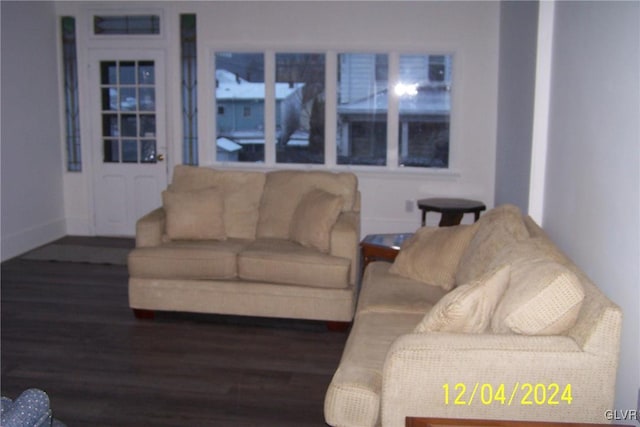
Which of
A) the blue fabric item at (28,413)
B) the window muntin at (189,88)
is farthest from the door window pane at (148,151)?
the blue fabric item at (28,413)

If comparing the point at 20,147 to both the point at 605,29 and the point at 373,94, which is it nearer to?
the point at 373,94

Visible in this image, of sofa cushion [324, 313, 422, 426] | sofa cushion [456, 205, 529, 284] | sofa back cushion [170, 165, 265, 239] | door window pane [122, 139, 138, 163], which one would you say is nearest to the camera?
sofa cushion [324, 313, 422, 426]

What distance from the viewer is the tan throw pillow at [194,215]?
4660 mm

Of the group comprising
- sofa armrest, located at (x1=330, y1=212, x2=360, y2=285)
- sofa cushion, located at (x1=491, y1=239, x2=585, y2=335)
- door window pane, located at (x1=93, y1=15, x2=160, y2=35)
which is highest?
door window pane, located at (x1=93, y1=15, x2=160, y2=35)

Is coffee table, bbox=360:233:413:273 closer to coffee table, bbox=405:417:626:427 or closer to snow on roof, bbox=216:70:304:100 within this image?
coffee table, bbox=405:417:626:427

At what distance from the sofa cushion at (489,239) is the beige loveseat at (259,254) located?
991 mm

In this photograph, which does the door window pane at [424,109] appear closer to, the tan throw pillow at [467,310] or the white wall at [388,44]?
the white wall at [388,44]

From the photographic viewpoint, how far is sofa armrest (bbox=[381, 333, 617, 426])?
7.23 ft

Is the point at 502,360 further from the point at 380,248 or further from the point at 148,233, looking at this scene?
the point at 148,233

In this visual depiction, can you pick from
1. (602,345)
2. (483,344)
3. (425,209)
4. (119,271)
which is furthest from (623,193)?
(119,271)

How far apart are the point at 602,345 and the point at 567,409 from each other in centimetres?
26

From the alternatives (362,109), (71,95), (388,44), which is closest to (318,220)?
(362,109)

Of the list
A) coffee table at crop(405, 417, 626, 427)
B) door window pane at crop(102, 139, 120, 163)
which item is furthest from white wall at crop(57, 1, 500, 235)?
coffee table at crop(405, 417, 626, 427)

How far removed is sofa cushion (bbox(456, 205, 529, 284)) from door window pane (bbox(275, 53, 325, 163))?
144 inches
